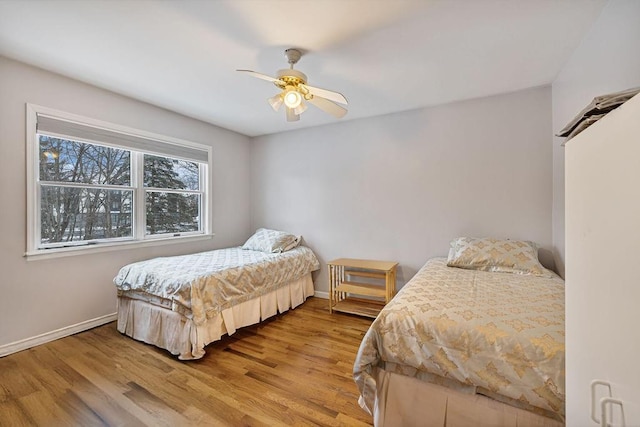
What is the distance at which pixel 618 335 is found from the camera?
1.91ft

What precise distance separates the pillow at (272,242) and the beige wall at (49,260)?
104 centimetres

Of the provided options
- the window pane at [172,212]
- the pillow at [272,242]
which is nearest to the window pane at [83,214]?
the window pane at [172,212]

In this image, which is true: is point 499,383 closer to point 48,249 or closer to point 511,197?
point 511,197

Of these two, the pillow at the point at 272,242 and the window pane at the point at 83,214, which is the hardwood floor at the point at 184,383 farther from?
the pillow at the point at 272,242

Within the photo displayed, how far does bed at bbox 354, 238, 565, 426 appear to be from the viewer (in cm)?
119

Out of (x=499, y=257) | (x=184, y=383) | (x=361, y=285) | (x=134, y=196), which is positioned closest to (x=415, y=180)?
(x=499, y=257)

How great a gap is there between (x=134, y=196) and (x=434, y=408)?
11.4 feet

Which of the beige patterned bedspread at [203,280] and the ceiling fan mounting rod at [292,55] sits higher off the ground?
the ceiling fan mounting rod at [292,55]

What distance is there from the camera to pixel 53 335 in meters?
2.47

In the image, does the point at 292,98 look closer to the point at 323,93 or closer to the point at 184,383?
the point at 323,93

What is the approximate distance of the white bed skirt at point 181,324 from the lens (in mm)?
2209

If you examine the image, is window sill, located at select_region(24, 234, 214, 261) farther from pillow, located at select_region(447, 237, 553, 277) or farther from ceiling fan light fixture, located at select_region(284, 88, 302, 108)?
pillow, located at select_region(447, 237, 553, 277)

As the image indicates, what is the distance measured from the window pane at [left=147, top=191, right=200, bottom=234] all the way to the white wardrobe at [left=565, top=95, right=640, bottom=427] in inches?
147

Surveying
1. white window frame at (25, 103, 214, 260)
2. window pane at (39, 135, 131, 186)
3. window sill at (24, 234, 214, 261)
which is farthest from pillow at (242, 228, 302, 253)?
window pane at (39, 135, 131, 186)
